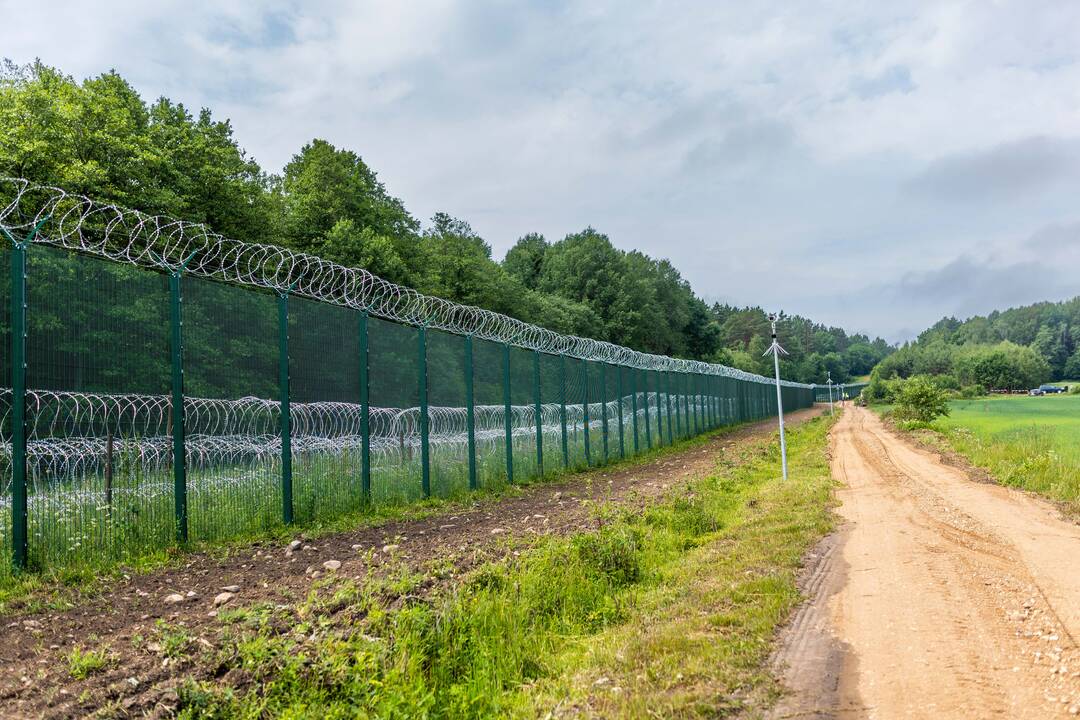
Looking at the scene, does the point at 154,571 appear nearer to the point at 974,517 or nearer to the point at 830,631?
the point at 830,631

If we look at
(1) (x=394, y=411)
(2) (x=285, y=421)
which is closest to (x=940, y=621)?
(2) (x=285, y=421)

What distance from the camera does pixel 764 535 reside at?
26.0 feet

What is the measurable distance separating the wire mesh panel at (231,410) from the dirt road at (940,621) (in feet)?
16.7

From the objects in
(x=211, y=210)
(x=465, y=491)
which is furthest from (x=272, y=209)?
(x=465, y=491)

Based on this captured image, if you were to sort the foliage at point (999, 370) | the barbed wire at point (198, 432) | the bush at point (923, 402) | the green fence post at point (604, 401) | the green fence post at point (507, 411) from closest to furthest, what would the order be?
1. the barbed wire at point (198, 432)
2. the green fence post at point (507, 411)
3. the green fence post at point (604, 401)
4. the bush at point (923, 402)
5. the foliage at point (999, 370)

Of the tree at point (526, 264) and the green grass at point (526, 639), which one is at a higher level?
the tree at point (526, 264)

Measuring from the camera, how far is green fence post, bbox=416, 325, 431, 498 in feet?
33.6

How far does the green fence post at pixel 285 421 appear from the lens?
780 cm

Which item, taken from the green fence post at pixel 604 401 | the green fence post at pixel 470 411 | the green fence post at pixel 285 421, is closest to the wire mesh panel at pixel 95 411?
the green fence post at pixel 285 421

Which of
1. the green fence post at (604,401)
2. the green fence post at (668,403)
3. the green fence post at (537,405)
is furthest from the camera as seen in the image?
the green fence post at (668,403)

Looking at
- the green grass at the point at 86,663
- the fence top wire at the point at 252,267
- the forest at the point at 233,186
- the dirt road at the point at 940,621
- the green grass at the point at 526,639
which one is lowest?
the dirt road at the point at 940,621

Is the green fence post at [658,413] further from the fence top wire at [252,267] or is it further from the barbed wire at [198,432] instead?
the barbed wire at [198,432]

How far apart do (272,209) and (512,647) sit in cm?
2531

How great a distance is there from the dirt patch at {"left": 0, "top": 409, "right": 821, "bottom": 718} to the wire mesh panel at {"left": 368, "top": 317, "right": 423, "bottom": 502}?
2.78 feet
